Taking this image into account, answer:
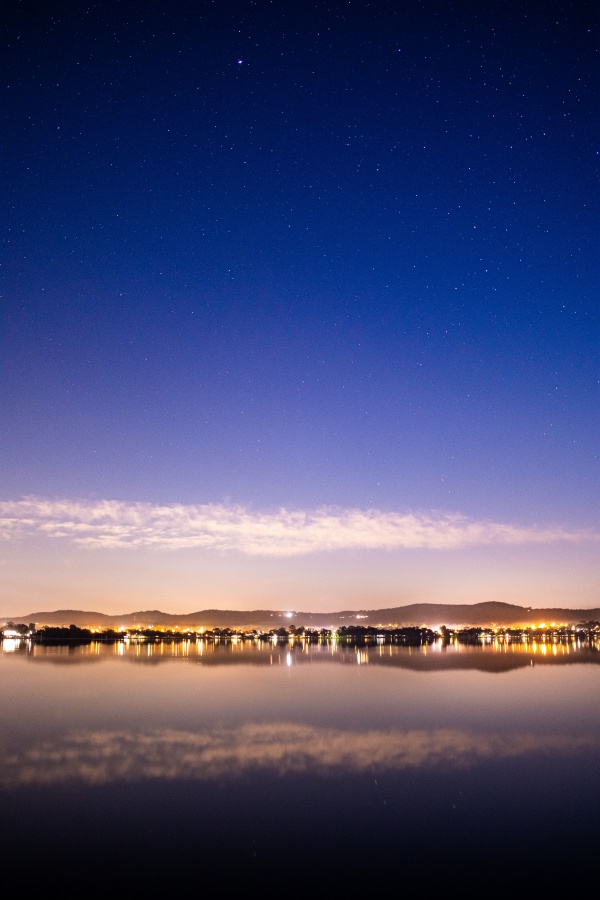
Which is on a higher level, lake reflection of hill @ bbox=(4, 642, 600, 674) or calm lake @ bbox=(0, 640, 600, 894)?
calm lake @ bbox=(0, 640, 600, 894)

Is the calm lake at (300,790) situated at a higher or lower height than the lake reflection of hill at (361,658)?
higher

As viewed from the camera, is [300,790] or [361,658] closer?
[300,790]

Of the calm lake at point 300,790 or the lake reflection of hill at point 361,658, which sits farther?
the lake reflection of hill at point 361,658

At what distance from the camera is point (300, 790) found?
13.1 m

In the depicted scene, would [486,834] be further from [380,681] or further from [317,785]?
[380,681]

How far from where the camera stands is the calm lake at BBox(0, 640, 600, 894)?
31.3ft

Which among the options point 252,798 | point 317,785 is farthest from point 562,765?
point 252,798

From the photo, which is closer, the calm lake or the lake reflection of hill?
the calm lake

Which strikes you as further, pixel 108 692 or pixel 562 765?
pixel 108 692

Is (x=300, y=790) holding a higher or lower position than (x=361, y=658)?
higher

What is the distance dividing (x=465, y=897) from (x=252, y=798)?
5.19 metres

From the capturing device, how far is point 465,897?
8.44m

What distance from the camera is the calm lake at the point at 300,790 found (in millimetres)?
9547

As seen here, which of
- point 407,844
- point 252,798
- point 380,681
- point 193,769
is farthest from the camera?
point 380,681
